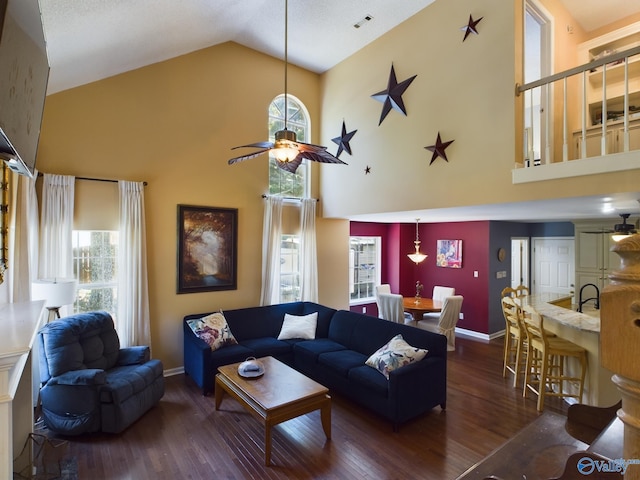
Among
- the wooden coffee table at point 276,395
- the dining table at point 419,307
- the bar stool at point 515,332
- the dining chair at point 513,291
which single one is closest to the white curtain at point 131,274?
the wooden coffee table at point 276,395

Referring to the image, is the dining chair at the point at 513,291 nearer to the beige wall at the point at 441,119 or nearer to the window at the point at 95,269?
the beige wall at the point at 441,119

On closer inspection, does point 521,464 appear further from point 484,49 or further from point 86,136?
point 86,136

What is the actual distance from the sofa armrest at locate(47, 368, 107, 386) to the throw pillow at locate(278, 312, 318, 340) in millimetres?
2330

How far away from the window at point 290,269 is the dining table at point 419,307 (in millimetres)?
1947

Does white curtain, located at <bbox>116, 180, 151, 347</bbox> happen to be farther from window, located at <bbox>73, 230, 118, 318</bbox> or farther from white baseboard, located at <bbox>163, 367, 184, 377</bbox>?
white baseboard, located at <bbox>163, 367, 184, 377</bbox>

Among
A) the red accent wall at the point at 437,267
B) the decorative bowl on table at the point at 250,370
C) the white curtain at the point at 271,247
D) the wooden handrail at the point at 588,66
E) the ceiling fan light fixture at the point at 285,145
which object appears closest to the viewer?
the wooden handrail at the point at 588,66

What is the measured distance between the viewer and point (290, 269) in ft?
19.4

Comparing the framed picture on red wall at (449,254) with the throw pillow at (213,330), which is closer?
the throw pillow at (213,330)

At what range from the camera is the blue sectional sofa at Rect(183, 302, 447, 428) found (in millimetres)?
3428

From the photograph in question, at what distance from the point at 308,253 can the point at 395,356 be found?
8.79 feet

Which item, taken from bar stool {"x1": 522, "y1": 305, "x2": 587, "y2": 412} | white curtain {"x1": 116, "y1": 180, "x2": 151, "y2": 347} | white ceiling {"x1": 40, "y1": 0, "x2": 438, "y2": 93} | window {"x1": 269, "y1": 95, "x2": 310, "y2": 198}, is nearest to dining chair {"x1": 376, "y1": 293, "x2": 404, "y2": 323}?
bar stool {"x1": 522, "y1": 305, "x2": 587, "y2": 412}

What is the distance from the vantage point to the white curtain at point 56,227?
12.4 ft

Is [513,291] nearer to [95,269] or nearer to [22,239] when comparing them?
[95,269]

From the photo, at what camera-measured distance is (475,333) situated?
6.63 m
